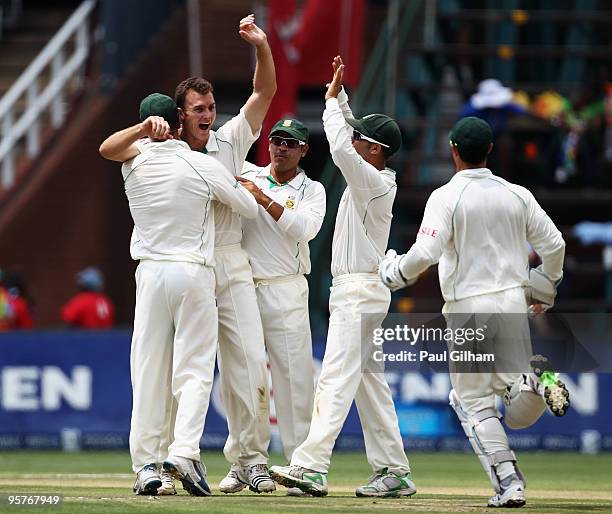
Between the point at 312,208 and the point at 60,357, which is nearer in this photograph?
the point at 312,208

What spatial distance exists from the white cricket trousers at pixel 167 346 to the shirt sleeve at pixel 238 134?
1044 millimetres

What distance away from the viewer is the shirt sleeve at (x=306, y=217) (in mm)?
9750

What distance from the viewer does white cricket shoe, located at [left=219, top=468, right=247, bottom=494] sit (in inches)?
383

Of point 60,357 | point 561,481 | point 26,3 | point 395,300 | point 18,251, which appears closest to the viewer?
point 561,481

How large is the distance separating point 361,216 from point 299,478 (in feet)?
5.62

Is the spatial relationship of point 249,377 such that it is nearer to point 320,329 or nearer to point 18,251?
point 320,329

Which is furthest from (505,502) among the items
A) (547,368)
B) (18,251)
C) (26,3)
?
(26,3)

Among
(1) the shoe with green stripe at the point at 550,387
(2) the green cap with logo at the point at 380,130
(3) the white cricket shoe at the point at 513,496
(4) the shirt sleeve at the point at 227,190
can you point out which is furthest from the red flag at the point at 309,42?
(3) the white cricket shoe at the point at 513,496

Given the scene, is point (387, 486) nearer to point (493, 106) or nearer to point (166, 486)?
point (166, 486)

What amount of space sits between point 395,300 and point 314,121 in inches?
201

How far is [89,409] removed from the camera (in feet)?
53.1

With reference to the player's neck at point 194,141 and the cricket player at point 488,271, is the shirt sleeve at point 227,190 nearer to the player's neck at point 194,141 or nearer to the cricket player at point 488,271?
the player's neck at point 194,141

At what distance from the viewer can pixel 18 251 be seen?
20422 millimetres

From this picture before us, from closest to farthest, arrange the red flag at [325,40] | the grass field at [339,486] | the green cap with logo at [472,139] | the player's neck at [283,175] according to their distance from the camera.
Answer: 1. the grass field at [339,486]
2. the green cap with logo at [472,139]
3. the player's neck at [283,175]
4. the red flag at [325,40]
